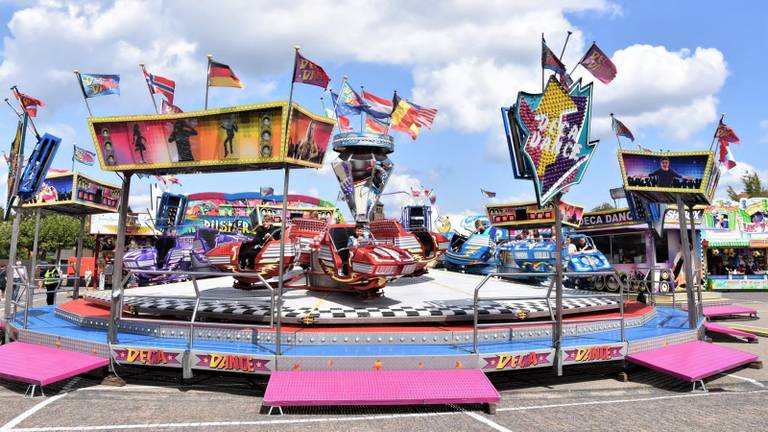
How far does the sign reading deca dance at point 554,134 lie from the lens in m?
6.60

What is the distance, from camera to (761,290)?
25.2 m

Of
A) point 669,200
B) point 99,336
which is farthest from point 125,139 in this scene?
point 669,200

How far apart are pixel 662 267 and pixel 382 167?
15.0 m

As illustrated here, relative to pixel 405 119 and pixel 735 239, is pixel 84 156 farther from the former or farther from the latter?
pixel 735 239

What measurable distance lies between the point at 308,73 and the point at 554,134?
3.43m

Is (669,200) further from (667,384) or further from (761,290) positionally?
(761,290)

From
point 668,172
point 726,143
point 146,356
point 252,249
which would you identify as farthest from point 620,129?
point 146,356

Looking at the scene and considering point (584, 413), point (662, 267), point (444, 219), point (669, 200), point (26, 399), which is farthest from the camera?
point (444, 219)

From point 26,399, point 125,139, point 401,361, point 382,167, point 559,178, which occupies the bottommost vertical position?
point 26,399

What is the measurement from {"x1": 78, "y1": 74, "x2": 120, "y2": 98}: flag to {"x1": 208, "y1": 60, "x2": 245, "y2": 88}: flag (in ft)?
7.00

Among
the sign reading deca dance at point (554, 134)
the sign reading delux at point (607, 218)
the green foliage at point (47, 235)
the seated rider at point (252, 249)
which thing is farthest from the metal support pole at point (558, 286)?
the green foliage at point (47, 235)

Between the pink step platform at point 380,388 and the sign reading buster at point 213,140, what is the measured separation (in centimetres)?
274

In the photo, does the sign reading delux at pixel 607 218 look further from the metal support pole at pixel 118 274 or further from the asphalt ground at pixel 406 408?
the metal support pole at pixel 118 274

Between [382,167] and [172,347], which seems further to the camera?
[382,167]
